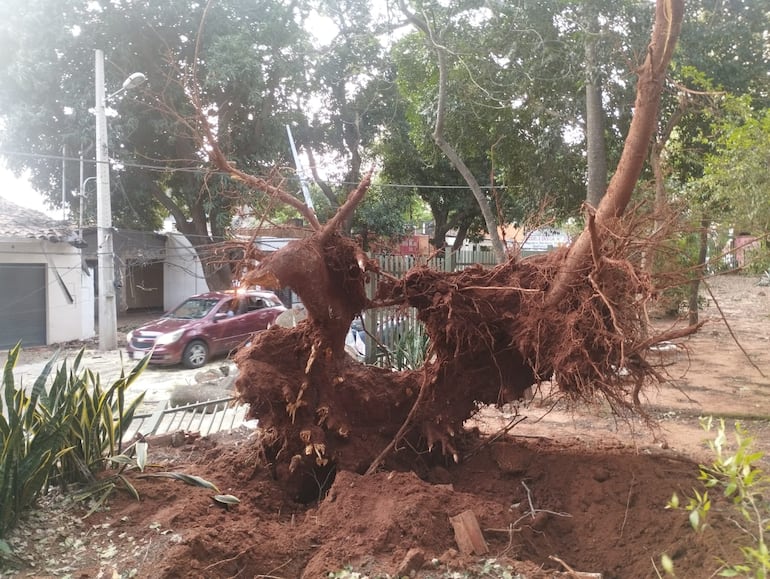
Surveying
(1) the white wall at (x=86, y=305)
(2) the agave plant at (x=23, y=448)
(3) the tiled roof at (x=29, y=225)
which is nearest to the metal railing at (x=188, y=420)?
(2) the agave plant at (x=23, y=448)

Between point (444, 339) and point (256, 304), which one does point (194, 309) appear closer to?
point (256, 304)

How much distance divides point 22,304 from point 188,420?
10841mm

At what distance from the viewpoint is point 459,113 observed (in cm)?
995

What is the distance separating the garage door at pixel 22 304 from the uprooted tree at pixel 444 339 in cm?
1301

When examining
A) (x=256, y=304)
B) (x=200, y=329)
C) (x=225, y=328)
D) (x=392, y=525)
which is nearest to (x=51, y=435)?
(x=392, y=525)

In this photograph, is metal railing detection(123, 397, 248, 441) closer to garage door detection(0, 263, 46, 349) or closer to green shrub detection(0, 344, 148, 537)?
green shrub detection(0, 344, 148, 537)

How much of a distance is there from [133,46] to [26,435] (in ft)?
49.3

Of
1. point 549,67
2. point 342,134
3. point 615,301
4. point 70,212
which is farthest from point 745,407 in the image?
point 70,212

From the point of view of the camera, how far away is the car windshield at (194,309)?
41.1 feet

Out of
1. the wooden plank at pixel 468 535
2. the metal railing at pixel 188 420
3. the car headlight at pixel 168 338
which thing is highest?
the wooden plank at pixel 468 535

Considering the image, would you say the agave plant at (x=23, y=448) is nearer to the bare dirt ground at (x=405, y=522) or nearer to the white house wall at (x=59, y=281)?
the bare dirt ground at (x=405, y=522)

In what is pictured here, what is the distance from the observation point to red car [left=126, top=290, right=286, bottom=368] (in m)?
11.7

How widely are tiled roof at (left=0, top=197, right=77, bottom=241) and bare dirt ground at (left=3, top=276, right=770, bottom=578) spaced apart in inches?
460

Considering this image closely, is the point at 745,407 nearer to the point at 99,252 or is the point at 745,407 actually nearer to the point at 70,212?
the point at 99,252
